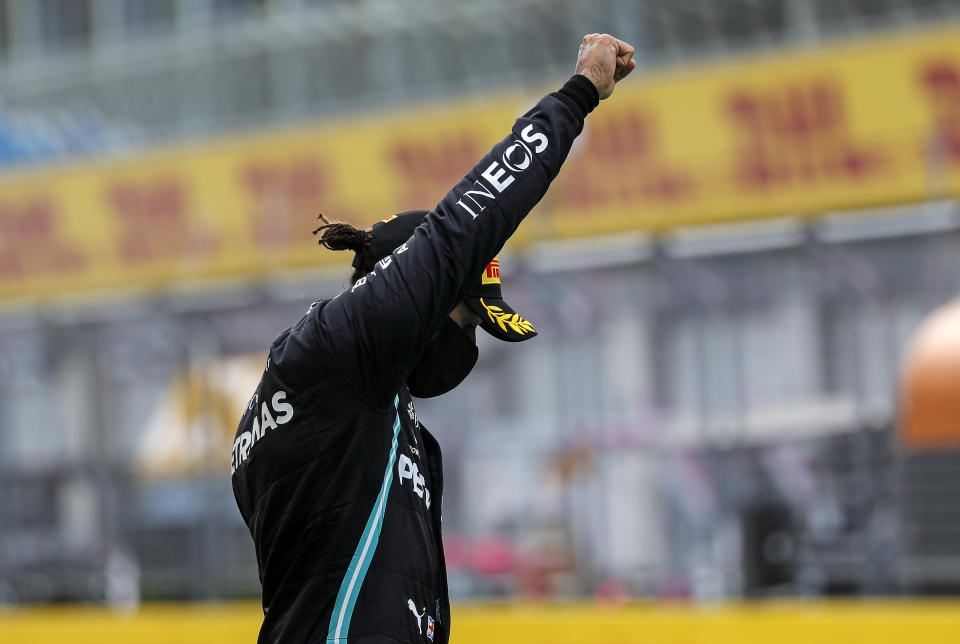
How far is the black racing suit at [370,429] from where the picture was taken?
8.27ft

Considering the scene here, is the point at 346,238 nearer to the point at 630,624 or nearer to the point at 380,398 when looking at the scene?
the point at 380,398

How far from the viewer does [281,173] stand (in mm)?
11789

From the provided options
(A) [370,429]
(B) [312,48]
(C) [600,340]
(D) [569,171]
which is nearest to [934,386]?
(C) [600,340]

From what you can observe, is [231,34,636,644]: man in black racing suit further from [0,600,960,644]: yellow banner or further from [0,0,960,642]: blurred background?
[0,0,960,642]: blurred background

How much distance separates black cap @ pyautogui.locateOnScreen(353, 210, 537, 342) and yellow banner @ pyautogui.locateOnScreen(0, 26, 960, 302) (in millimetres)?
6048

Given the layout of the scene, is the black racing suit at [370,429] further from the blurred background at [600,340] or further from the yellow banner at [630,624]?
the blurred background at [600,340]

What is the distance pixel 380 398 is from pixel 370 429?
6 cm

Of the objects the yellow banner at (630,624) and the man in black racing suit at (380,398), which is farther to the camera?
the yellow banner at (630,624)

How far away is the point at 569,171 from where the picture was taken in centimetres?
1010

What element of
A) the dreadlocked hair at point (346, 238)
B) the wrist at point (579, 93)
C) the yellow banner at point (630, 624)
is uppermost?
the wrist at point (579, 93)

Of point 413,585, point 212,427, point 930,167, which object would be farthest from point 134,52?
point 413,585

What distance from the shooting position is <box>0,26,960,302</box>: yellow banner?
9203 mm

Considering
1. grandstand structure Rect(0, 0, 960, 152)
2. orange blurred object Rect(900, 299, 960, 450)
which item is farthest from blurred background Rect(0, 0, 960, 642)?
grandstand structure Rect(0, 0, 960, 152)

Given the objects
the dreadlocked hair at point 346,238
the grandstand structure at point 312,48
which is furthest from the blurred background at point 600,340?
the grandstand structure at point 312,48
